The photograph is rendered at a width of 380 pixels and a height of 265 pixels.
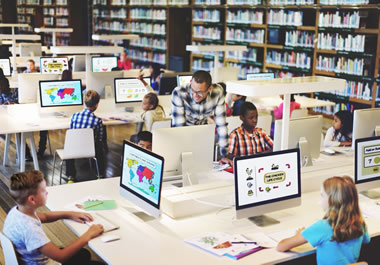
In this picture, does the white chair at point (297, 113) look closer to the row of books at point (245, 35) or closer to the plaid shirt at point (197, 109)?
the plaid shirt at point (197, 109)

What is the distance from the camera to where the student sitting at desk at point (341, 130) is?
4960mm

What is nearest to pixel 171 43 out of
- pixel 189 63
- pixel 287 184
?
pixel 189 63

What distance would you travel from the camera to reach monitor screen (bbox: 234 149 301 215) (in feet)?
9.24

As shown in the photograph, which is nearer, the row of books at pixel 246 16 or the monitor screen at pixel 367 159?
the monitor screen at pixel 367 159

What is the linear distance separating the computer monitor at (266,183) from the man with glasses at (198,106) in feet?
4.11

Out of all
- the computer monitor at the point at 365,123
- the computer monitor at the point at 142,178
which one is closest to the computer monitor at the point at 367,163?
the computer monitor at the point at 365,123

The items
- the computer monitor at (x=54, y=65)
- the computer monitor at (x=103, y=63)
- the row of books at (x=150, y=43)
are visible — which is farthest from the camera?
the row of books at (x=150, y=43)

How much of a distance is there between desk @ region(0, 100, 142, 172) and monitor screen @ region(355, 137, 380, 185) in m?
3.14

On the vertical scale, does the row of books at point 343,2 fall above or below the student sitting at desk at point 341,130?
above

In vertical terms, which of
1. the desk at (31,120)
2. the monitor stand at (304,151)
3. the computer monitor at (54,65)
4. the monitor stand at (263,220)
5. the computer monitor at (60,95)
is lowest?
the monitor stand at (263,220)

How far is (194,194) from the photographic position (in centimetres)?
317

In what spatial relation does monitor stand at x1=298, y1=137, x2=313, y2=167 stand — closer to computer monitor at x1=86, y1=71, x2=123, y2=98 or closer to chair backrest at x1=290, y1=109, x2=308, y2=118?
chair backrest at x1=290, y1=109, x2=308, y2=118

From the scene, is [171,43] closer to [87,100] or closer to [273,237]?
[87,100]

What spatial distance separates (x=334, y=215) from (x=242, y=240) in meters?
0.51
